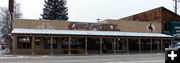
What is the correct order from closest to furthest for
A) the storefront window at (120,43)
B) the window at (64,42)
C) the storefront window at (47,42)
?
the storefront window at (47,42)
the window at (64,42)
the storefront window at (120,43)

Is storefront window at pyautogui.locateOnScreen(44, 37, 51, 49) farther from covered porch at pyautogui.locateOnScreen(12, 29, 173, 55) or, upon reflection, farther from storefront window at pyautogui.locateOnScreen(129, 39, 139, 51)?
storefront window at pyautogui.locateOnScreen(129, 39, 139, 51)

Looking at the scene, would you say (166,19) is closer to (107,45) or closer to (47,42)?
(107,45)

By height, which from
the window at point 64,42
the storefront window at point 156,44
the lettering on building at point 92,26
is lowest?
the storefront window at point 156,44

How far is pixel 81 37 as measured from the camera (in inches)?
1186

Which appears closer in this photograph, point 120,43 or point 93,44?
point 93,44

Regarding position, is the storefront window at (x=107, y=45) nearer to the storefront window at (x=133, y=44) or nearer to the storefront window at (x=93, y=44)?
the storefront window at (x=93, y=44)

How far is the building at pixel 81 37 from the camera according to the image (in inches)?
1080

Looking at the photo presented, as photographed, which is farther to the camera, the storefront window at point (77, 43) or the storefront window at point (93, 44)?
the storefront window at point (93, 44)

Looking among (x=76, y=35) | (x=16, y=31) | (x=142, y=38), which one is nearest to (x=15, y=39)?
(x=16, y=31)

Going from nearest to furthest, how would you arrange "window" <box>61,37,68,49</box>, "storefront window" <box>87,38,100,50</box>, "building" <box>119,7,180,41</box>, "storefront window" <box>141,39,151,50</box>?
1. "window" <box>61,37,68,49</box>
2. "storefront window" <box>87,38,100,50</box>
3. "storefront window" <box>141,39,151,50</box>
4. "building" <box>119,7,180,41</box>

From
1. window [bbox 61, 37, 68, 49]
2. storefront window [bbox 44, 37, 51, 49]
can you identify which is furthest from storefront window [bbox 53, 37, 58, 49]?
window [bbox 61, 37, 68, 49]

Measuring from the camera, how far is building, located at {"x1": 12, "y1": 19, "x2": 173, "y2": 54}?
27.4 m

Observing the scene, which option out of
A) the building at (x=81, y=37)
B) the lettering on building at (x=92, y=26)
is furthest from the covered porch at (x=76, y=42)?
the lettering on building at (x=92, y=26)

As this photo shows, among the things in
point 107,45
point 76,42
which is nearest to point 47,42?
point 76,42
